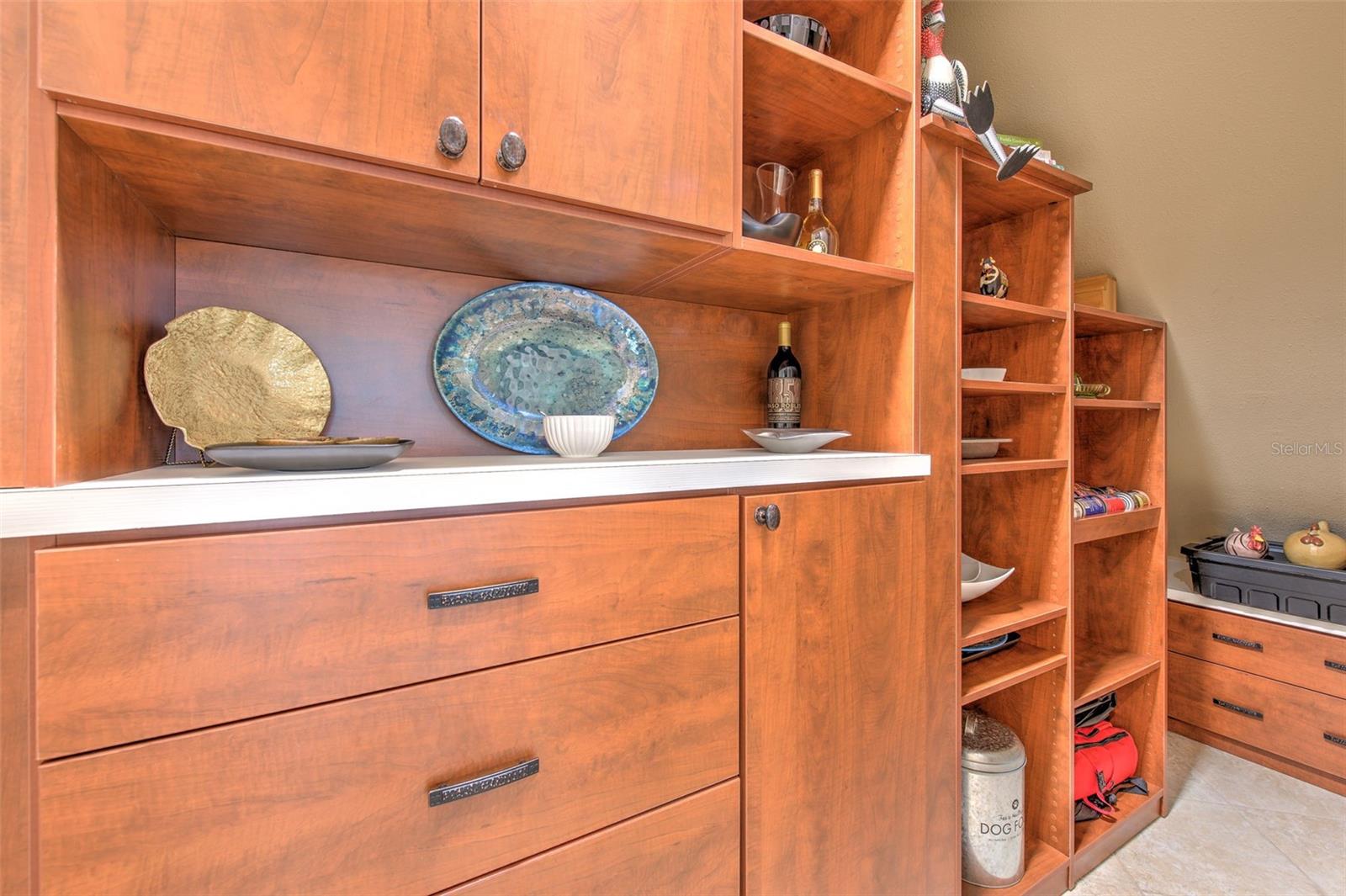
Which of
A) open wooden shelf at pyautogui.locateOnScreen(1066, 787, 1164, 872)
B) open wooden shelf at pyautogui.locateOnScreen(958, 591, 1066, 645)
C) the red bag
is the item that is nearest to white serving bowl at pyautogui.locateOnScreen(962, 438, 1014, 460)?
open wooden shelf at pyautogui.locateOnScreen(958, 591, 1066, 645)

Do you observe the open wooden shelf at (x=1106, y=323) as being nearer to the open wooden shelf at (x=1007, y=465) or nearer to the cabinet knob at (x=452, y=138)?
the open wooden shelf at (x=1007, y=465)

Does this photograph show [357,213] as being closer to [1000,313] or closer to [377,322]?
[377,322]

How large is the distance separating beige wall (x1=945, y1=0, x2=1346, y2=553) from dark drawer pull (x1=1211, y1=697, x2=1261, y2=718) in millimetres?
703

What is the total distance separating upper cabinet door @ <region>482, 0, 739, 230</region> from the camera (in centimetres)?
81

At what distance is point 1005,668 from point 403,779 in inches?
56.9

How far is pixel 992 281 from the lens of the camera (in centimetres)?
152

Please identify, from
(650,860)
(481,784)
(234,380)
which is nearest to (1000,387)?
(650,860)

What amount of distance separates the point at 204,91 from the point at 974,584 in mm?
1670

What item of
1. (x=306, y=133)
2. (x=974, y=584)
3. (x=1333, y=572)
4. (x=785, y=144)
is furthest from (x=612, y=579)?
(x=1333, y=572)

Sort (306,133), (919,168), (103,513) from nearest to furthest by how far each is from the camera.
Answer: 1. (103,513)
2. (306,133)
3. (919,168)

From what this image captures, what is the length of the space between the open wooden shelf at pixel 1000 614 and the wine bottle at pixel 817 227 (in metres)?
0.96

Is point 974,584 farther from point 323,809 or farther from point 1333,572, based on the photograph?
point 1333,572

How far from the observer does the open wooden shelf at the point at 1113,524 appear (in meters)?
1.61

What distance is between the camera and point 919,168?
1.24 m
